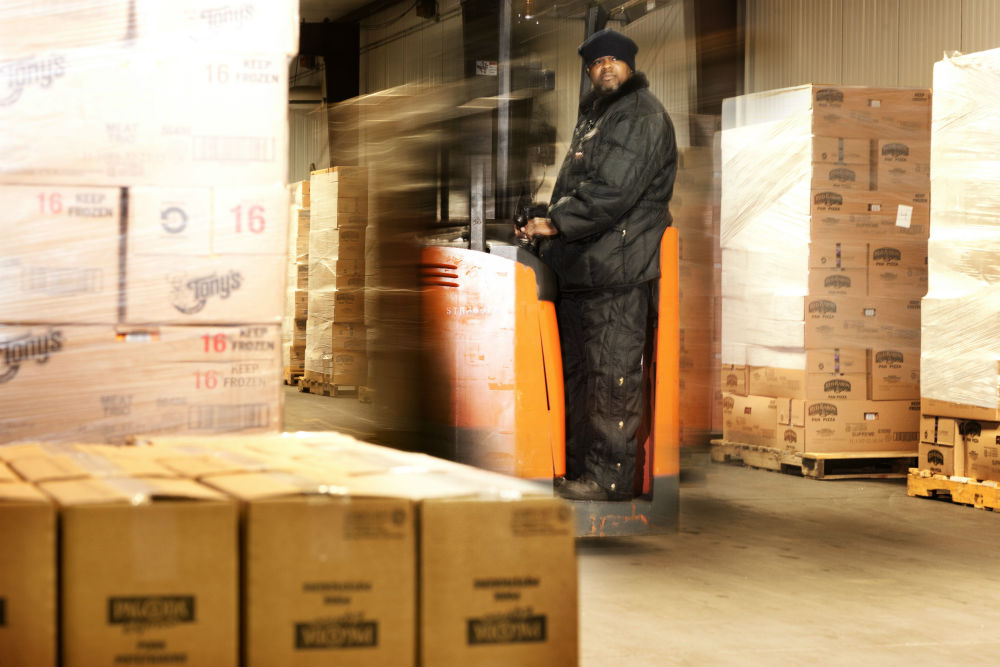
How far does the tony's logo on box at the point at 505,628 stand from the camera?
201 centimetres

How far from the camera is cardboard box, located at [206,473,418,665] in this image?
1954 mm

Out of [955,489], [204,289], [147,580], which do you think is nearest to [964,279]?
[955,489]

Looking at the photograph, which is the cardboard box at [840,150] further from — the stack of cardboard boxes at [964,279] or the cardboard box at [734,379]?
the cardboard box at [734,379]

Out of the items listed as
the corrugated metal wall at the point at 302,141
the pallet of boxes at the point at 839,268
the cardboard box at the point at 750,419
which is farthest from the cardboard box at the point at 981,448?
the corrugated metal wall at the point at 302,141

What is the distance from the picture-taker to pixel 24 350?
2791mm

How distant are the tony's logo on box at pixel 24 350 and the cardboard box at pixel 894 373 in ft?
18.3

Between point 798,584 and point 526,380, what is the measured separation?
4.21ft

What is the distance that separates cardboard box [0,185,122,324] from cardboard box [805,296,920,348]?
5.16 m

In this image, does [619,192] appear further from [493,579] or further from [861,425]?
[861,425]

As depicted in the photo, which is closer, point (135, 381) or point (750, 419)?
Result: point (135, 381)

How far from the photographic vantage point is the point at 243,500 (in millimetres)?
1966

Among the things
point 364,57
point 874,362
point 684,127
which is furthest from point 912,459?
point 364,57

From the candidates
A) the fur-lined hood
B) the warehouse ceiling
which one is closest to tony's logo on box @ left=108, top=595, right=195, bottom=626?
the fur-lined hood

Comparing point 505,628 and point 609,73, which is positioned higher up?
point 609,73
